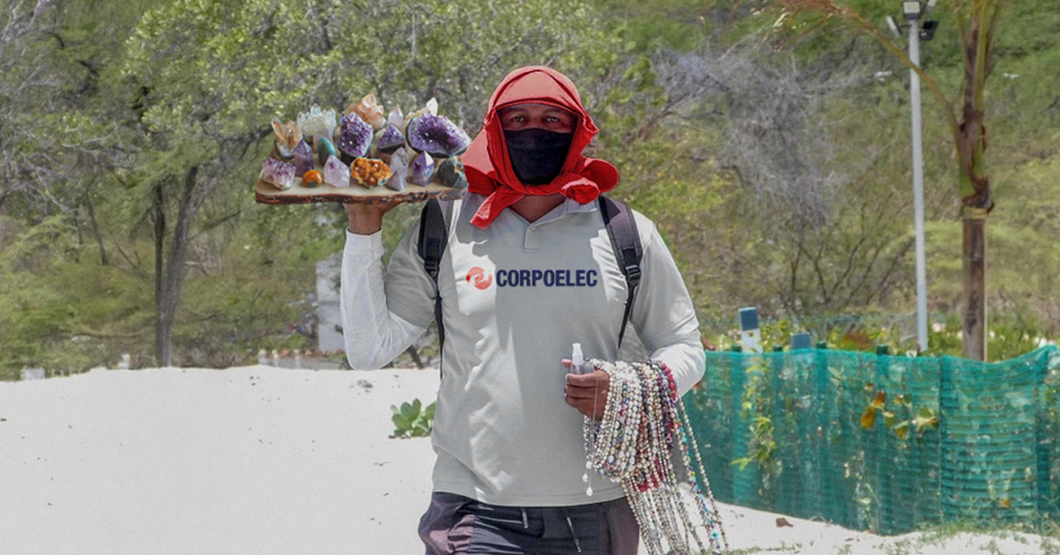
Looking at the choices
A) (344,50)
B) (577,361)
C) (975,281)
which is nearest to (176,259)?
(344,50)

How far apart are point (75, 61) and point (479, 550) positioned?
21.4 metres

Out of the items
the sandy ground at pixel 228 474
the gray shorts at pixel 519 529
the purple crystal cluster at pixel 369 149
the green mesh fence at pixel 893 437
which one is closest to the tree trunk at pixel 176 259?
the sandy ground at pixel 228 474

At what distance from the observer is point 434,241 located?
114 inches

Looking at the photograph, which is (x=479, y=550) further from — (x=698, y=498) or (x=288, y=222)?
(x=288, y=222)

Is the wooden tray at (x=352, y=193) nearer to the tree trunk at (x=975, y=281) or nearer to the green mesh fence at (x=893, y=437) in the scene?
the green mesh fence at (x=893, y=437)

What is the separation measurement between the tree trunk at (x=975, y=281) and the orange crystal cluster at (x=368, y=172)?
30.9 feet

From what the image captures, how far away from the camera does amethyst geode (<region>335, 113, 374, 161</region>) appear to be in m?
3.06

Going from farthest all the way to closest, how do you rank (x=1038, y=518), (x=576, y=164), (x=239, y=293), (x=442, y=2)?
(x=239, y=293) → (x=442, y=2) → (x=1038, y=518) → (x=576, y=164)

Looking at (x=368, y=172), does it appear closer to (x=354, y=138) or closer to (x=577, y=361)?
(x=354, y=138)

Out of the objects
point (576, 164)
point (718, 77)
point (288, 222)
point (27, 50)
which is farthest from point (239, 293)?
point (576, 164)

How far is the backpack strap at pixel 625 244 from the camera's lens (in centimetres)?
289

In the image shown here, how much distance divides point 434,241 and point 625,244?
0.40 m

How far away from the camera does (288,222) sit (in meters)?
23.1

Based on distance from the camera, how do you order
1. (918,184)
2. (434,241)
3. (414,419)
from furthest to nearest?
(918,184) < (414,419) < (434,241)
